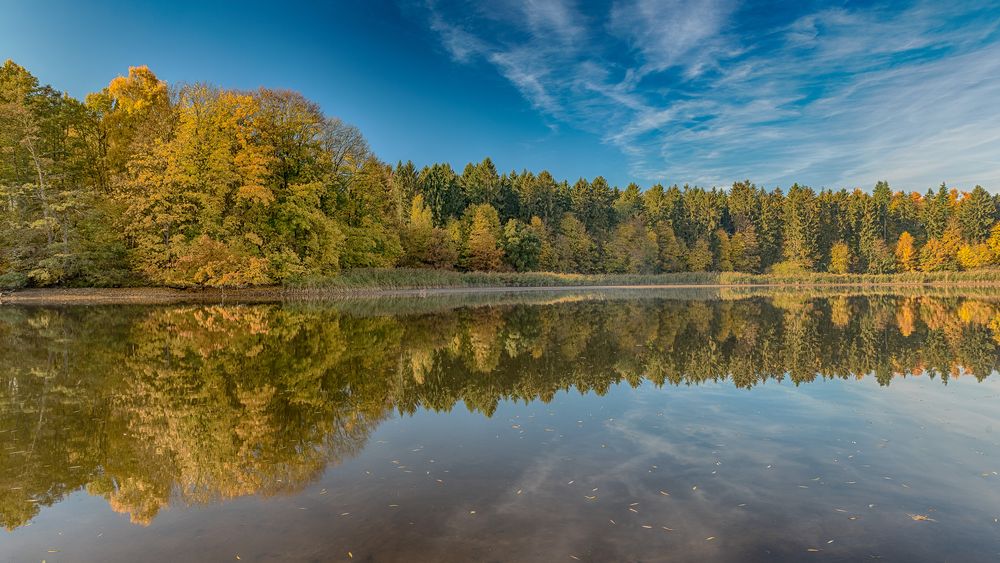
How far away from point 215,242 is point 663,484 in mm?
35197

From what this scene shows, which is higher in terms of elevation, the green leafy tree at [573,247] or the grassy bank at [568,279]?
the green leafy tree at [573,247]

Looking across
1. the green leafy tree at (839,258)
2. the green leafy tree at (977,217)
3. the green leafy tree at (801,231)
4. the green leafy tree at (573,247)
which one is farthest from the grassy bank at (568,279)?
the green leafy tree at (977,217)

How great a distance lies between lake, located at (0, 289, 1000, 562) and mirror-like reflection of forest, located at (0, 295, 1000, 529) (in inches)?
2.2

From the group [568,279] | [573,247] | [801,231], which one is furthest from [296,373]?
[801,231]

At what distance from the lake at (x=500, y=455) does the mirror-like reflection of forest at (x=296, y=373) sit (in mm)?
57

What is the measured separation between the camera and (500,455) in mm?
5965

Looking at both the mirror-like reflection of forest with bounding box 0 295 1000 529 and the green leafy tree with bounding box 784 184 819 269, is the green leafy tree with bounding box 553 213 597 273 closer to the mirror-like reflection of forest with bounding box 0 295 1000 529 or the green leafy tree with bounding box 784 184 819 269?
the green leafy tree with bounding box 784 184 819 269

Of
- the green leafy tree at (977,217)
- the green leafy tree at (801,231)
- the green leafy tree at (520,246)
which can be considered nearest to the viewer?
the green leafy tree at (520,246)

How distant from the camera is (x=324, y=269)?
131ft

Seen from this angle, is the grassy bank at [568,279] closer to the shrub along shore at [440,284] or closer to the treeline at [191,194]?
the shrub along shore at [440,284]

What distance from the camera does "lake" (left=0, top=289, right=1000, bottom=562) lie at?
13.4 feet

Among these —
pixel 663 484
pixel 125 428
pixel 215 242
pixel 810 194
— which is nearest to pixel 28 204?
pixel 215 242

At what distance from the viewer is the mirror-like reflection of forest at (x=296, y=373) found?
559 centimetres

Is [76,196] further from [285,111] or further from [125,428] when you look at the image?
[125,428]
